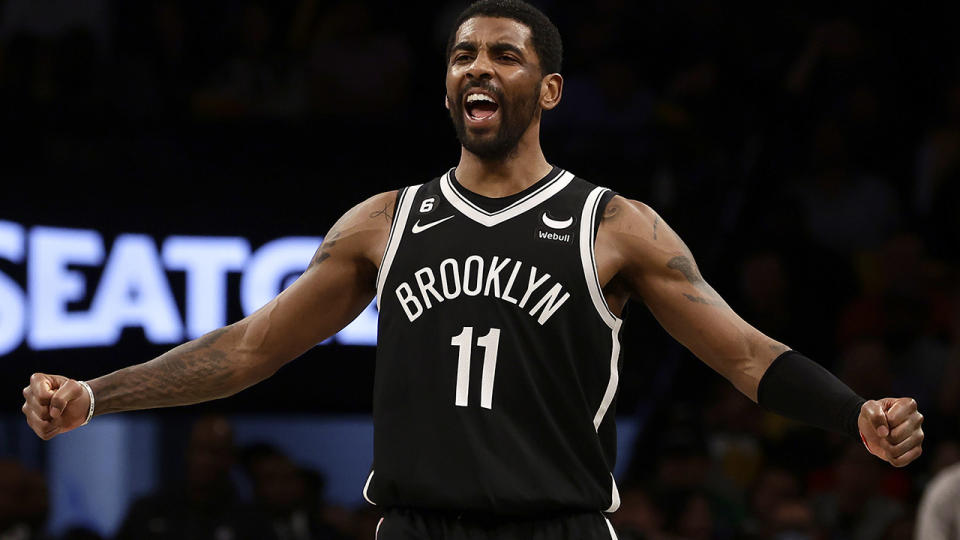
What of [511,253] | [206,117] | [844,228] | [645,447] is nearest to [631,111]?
[844,228]

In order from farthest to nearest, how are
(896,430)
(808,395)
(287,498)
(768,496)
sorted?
1. (287,498)
2. (768,496)
3. (808,395)
4. (896,430)

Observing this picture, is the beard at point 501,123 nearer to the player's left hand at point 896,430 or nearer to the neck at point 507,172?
the neck at point 507,172

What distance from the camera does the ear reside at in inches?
141

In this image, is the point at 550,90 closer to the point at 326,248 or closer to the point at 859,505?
the point at 326,248

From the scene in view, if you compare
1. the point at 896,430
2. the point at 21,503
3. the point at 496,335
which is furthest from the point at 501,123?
the point at 21,503

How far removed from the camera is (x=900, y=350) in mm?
8203

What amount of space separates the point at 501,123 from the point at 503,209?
209mm

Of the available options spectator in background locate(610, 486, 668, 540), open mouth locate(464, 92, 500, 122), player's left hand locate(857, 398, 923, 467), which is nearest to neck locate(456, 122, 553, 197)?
open mouth locate(464, 92, 500, 122)

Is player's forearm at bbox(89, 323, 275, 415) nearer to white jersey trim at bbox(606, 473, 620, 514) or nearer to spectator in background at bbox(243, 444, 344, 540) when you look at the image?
white jersey trim at bbox(606, 473, 620, 514)

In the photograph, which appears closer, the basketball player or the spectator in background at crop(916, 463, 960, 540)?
the basketball player

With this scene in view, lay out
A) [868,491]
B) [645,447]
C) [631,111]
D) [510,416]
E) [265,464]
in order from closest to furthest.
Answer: [510,416] → [868,491] → [265,464] → [645,447] → [631,111]

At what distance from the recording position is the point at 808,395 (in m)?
3.29

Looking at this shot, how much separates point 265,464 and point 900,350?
11.8 ft

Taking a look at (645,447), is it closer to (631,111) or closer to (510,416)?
(631,111)
